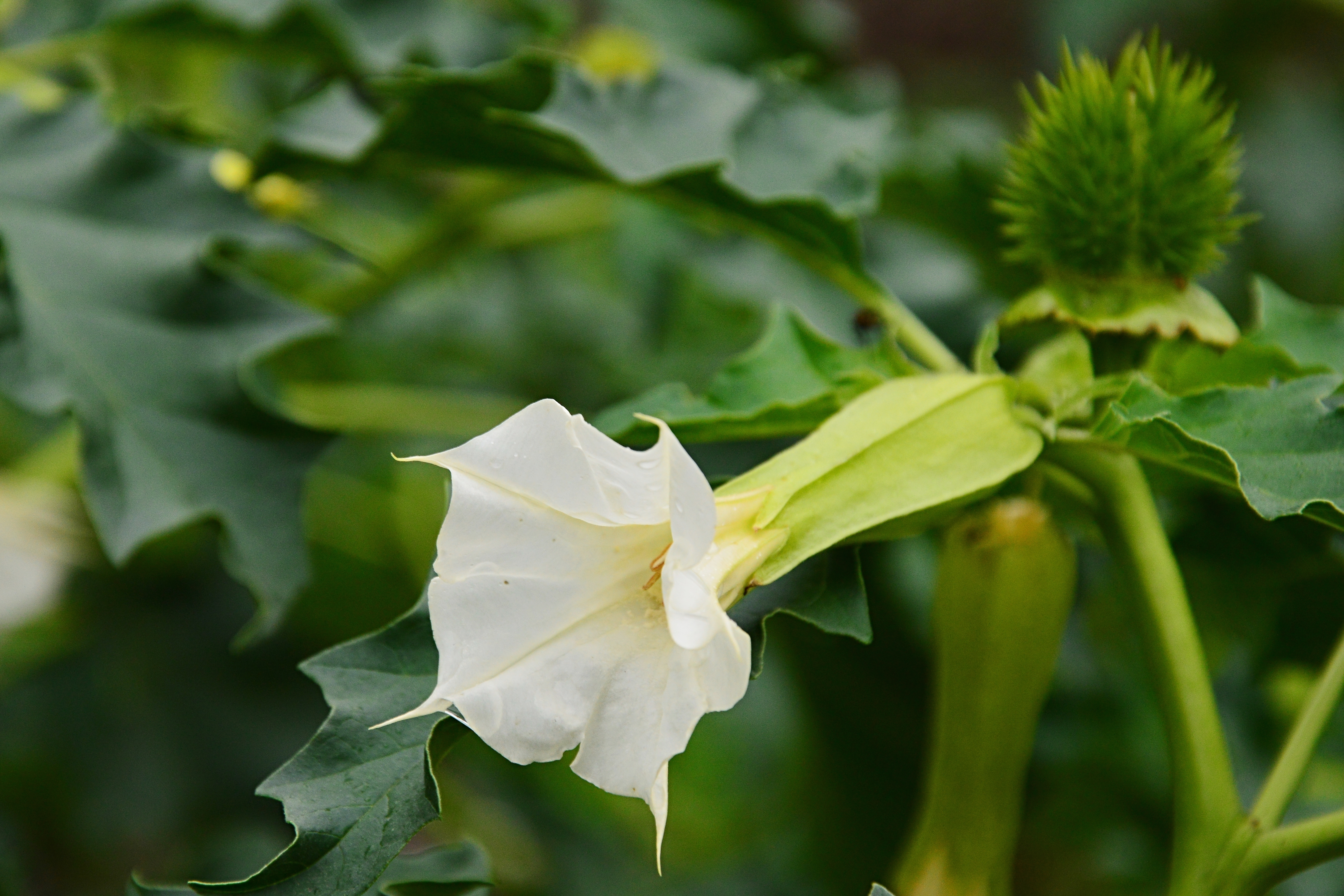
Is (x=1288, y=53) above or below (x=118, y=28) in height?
below

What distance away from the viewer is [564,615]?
33 centimetres

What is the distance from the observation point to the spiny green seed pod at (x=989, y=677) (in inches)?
19.0

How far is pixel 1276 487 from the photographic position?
39 cm

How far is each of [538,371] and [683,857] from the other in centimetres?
72

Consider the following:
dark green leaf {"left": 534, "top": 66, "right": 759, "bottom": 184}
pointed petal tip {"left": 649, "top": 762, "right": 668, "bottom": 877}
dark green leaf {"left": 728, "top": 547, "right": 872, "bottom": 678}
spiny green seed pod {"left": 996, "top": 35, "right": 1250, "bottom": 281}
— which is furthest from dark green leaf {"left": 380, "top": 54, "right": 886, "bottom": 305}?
pointed petal tip {"left": 649, "top": 762, "right": 668, "bottom": 877}

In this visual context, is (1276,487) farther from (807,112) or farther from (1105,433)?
(807,112)

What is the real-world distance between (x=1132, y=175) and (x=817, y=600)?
0.73 feet

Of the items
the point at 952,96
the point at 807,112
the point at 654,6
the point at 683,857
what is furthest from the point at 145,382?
the point at 952,96

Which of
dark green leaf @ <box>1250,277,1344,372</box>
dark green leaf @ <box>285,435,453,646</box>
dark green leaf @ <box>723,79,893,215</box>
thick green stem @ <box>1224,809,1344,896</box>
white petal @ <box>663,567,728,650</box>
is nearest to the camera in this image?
white petal @ <box>663,567,728,650</box>

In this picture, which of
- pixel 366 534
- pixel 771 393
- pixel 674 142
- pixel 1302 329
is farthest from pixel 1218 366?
pixel 366 534

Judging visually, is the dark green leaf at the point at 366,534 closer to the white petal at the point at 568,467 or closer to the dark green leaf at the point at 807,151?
the dark green leaf at the point at 807,151

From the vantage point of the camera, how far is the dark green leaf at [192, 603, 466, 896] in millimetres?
343

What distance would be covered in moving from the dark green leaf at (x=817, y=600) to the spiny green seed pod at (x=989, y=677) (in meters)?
0.10

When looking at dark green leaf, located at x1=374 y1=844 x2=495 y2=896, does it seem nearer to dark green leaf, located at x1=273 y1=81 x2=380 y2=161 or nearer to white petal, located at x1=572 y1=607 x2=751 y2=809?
white petal, located at x1=572 y1=607 x2=751 y2=809
